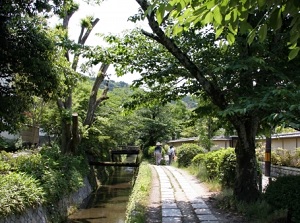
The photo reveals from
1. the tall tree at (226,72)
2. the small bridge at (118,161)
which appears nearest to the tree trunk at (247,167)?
the tall tree at (226,72)

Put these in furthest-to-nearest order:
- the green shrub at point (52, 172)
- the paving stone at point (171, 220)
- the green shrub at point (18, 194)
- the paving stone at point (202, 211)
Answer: the green shrub at point (52, 172)
the paving stone at point (202, 211)
the green shrub at point (18, 194)
the paving stone at point (171, 220)

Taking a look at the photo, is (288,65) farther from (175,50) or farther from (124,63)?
(124,63)

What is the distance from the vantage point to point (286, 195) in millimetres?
6133

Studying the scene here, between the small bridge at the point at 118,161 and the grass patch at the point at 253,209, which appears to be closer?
the grass patch at the point at 253,209

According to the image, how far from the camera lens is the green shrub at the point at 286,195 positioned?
19.1 feet

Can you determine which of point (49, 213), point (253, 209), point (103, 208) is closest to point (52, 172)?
point (49, 213)

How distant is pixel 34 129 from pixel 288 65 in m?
23.6

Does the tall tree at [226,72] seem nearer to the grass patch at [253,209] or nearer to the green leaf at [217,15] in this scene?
the grass patch at [253,209]

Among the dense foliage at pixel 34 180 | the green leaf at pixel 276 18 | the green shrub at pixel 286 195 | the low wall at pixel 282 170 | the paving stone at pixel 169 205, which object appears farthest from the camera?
the low wall at pixel 282 170

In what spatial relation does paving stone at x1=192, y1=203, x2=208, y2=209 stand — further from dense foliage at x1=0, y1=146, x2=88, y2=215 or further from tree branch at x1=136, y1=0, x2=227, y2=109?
dense foliage at x1=0, y1=146, x2=88, y2=215

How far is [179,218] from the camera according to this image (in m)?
7.49

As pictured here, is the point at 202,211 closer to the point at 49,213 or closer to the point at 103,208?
the point at 49,213

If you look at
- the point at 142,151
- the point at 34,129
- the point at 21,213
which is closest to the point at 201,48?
the point at 21,213

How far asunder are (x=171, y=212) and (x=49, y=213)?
508cm
